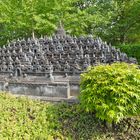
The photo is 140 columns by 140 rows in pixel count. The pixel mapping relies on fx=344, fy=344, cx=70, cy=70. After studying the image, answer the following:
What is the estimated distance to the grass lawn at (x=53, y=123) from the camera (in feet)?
26.8

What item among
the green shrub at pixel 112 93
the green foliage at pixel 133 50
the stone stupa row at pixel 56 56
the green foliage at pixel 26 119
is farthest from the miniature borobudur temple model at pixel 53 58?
the green foliage at pixel 133 50

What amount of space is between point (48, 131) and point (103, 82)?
1798mm

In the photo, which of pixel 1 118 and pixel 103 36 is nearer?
pixel 1 118

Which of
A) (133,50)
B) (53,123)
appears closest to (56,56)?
(53,123)

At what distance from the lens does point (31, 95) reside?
10039 mm

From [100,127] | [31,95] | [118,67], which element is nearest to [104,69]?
[118,67]

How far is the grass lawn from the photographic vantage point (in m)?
8.16

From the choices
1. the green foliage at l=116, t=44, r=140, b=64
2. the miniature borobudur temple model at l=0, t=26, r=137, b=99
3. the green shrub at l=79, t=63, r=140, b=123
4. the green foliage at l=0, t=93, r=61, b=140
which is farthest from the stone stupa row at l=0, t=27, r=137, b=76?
the green foliage at l=116, t=44, r=140, b=64

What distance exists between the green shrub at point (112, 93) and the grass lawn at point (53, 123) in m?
0.43

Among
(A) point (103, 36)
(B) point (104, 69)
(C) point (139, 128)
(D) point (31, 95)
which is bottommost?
(C) point (139, 128)

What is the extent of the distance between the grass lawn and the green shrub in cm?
43

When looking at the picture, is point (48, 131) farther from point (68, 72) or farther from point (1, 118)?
point (68, 72)

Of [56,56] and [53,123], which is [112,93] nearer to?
[53,123]

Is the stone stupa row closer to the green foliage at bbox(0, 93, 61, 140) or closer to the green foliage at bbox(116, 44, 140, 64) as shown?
the green foliage at bbox(0, 93, 61, 140)
